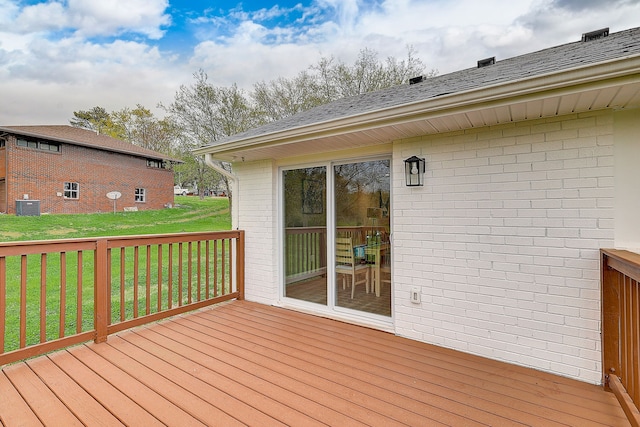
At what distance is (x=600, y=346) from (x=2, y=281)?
4800mm

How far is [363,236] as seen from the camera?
3580mm

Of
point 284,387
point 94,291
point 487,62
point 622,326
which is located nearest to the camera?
point 622,326

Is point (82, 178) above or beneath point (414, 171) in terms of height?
above

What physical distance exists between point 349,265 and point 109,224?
1360 centimetres

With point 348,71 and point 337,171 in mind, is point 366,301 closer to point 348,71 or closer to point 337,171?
point 337,171

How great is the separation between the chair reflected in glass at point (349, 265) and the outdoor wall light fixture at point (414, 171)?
1.07 meters

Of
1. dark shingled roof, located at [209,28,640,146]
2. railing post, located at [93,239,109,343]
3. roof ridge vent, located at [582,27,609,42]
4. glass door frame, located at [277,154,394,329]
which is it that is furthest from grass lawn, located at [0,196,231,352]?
roof ridge vent, located at [582,27,609,42]

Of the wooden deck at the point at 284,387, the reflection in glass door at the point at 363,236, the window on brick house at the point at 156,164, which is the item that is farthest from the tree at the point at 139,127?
the wooden deck at the point at 284,387

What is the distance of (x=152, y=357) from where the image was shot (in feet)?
8.84

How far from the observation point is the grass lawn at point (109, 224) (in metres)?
10.7

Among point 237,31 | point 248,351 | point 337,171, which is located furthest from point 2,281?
point 237,31

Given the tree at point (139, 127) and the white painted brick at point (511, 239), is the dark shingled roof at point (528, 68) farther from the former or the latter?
the tree at point (139, 127)

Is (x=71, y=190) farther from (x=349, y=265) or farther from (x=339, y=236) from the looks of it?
(x=349, y=265)

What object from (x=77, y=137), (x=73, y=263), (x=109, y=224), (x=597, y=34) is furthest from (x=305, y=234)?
(x=77, y=137)
